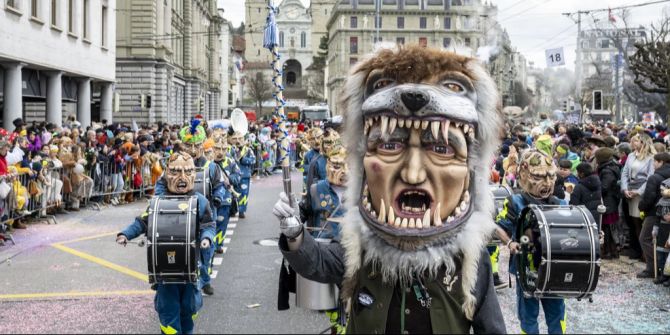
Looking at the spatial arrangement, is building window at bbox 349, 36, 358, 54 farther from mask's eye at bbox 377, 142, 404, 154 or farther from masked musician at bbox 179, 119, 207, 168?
mask's eye at bbox 377, 142, 404, 154

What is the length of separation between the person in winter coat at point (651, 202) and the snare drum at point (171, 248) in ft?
21.4

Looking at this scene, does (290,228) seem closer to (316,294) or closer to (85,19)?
(316,294)

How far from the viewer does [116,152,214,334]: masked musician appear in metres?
5.91

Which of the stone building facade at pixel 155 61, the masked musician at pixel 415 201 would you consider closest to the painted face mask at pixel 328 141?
the masked musician at pixel 415 201

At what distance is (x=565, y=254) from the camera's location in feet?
16.9

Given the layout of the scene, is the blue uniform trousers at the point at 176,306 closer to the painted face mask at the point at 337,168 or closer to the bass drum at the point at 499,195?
the painted face mask at the point at 337,168

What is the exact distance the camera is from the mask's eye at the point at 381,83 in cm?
316

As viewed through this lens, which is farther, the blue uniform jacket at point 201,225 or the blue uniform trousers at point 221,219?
the blue uniform trousers at point 221,219

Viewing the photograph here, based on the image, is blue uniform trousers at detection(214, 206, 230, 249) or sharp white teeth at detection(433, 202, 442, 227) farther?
blue uniform trousers at detection(214, 206, 230, 249)

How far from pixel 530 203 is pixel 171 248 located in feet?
10.4

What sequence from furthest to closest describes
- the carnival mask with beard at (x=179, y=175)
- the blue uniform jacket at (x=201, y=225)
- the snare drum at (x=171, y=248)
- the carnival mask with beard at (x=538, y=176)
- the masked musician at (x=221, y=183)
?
the masked musician at (x=221, y=183)
the carnival mask with beard at (x=179, y=175)
the carnival mask with beard at (x=538, y=176)
the blue uniform jacket at (x=201, y=225)
the snare drum at (x=171, y=248)

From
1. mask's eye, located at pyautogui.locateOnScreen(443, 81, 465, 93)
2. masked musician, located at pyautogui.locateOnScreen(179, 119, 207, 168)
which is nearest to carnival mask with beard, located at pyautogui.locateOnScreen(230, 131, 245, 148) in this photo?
masked musician, located at pyautogui.locateOnScreen(179, 119, 207, 168)

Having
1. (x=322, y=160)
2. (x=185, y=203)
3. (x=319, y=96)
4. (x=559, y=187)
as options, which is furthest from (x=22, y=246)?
(x=319, y=96)

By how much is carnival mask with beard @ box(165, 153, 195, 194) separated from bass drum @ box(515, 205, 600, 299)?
10.3 feet
